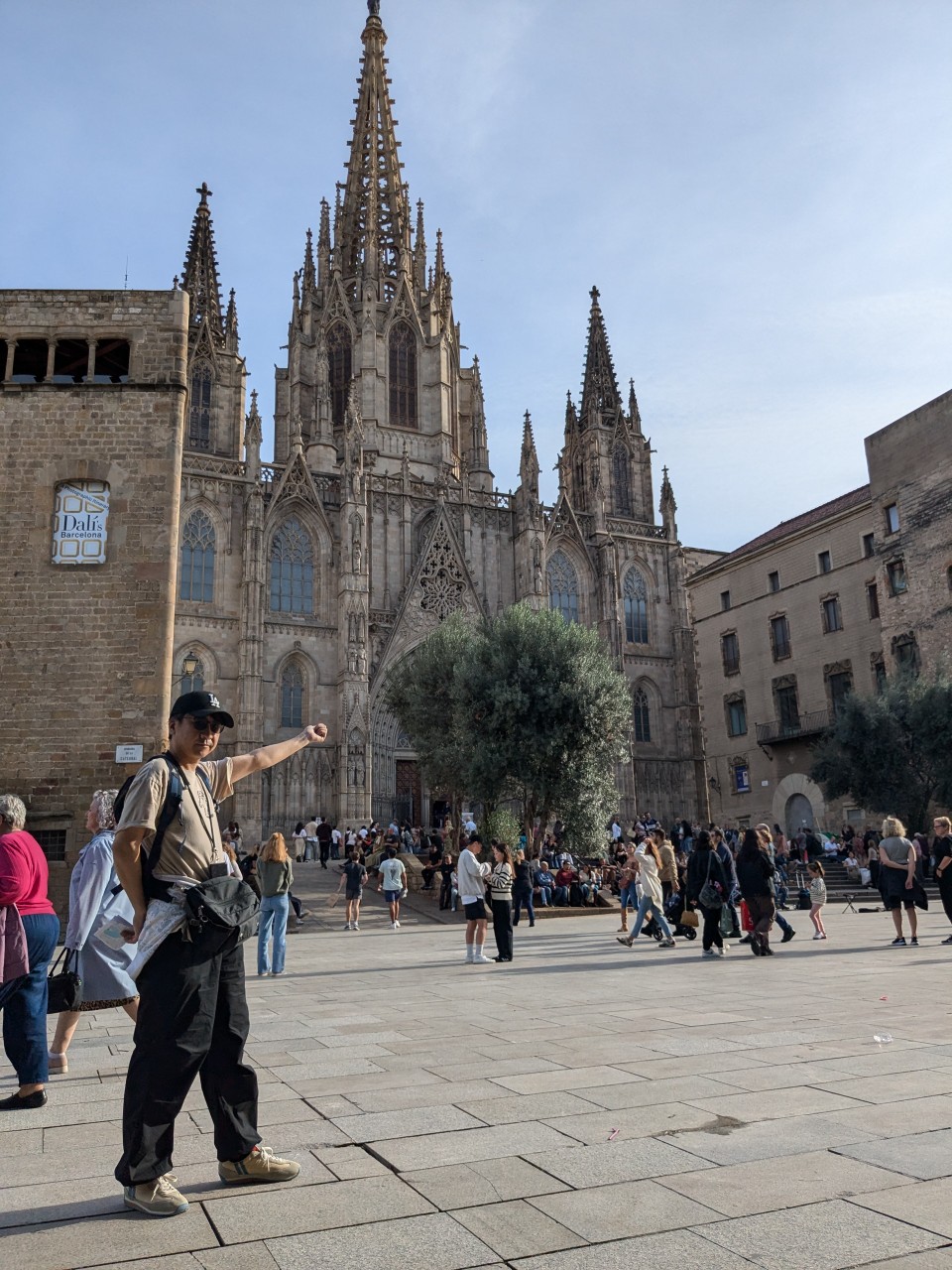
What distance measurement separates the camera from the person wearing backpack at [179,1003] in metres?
3.36

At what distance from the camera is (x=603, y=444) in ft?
157

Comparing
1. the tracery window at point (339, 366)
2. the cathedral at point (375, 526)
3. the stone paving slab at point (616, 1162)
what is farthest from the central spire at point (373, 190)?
the stone paving slab at point (616, 1162)

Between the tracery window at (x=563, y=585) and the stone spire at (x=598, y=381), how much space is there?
7.87m

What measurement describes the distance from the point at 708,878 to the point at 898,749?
20334mm

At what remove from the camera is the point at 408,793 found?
38.6 m

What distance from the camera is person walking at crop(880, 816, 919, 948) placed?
12.1m

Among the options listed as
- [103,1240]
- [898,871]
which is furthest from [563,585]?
[103,1240]

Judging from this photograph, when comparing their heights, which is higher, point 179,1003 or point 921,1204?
point 179,1003

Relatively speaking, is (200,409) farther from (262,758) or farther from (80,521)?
(262,758)

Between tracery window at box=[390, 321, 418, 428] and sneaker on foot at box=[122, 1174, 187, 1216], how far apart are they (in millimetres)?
43245

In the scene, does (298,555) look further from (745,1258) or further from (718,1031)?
(745,1258)

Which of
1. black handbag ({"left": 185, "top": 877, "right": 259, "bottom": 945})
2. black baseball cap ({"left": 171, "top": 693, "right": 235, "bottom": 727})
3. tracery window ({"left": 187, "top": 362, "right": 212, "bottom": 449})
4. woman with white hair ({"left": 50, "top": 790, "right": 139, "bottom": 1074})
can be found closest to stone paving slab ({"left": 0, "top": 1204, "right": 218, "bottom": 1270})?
black handbag ({"left": 185, "top": 877, "right": 259, "bottom": 945})

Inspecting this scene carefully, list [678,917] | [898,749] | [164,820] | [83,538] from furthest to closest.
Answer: [898,749], [83,538], [678,917], [164,820]

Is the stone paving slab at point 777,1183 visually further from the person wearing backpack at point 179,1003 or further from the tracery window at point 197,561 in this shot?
the tracery window at point 197,561
